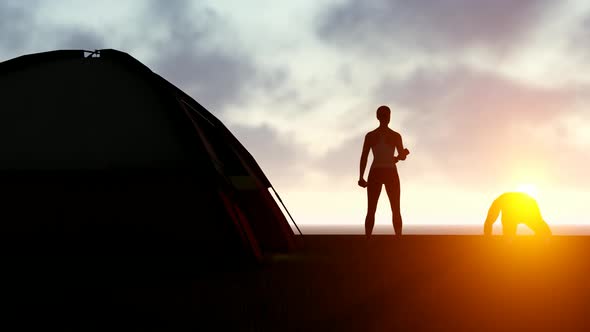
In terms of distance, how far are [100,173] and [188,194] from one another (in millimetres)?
1059

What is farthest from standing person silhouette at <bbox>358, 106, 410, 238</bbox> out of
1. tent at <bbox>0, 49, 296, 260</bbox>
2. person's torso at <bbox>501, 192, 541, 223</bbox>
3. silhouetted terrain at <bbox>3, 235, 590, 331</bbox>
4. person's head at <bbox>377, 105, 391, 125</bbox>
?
→ person's torso at <bbox>501, 192, 541, 223</bbox>

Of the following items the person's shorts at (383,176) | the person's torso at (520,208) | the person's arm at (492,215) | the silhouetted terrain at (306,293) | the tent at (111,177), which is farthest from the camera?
the person's arm at (492,215)

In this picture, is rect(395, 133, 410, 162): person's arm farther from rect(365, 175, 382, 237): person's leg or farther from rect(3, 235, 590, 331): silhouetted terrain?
rect(3, 235, 590, 331): silhouetted terrain

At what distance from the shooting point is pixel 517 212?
480 inches

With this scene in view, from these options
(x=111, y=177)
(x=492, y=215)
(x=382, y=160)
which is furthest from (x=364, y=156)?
(x=492, y=215)

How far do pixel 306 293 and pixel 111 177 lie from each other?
3328mm

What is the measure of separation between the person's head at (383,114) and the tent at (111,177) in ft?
9.52

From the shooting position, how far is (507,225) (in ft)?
40.9

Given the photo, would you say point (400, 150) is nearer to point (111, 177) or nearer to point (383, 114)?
point (383, 114)

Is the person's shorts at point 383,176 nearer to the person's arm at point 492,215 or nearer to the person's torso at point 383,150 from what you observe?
the person's torso at point 383,150

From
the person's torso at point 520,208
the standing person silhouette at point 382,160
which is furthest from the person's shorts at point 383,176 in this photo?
the person's torso at point 520,208

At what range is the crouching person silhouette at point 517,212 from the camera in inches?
476

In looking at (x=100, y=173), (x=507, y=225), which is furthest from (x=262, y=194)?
(x=507, y=225)

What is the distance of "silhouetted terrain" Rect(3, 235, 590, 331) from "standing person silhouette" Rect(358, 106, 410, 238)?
1.39m
